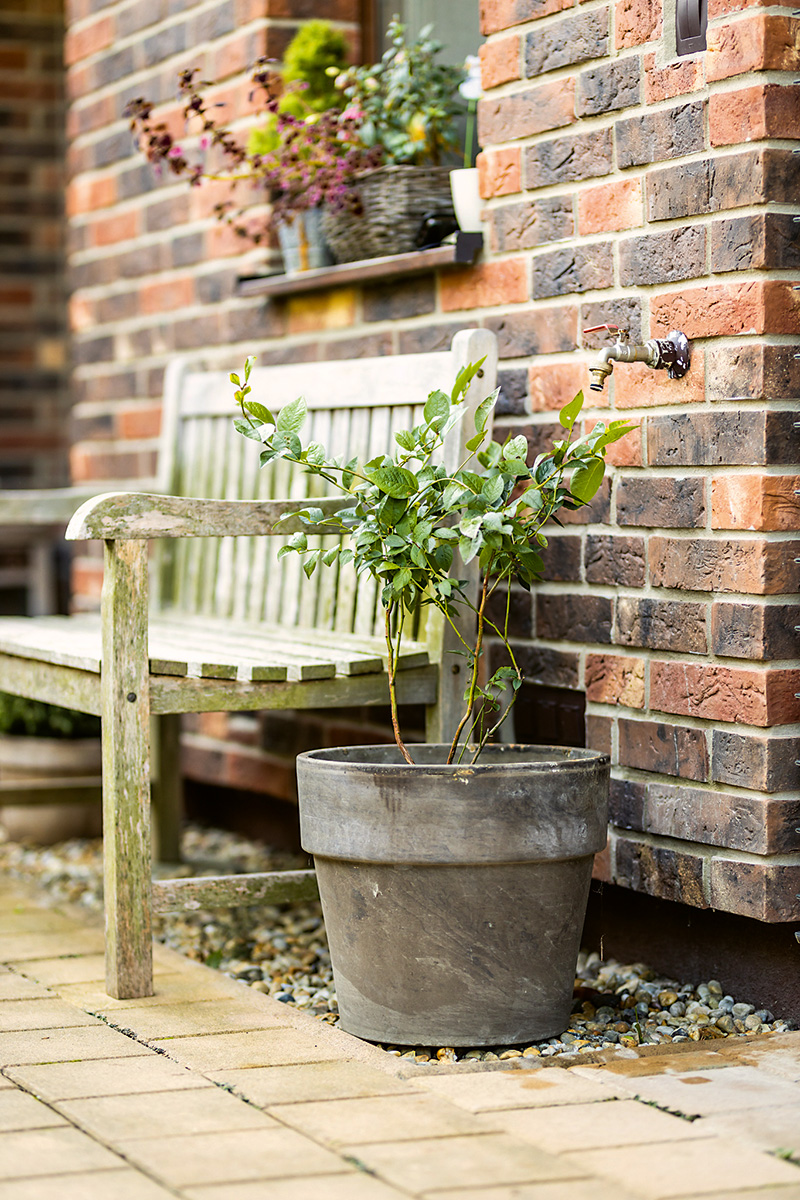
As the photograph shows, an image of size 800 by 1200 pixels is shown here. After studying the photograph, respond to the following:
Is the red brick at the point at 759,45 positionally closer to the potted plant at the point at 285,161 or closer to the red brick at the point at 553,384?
the red brick at the point at 553,384

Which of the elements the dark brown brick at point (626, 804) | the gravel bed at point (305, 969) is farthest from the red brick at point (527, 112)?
the gravel bed at point (305, 969)

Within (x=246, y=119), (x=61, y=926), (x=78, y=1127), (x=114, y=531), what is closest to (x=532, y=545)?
(x=114, y=531)

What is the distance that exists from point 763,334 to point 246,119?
1831 millimetres

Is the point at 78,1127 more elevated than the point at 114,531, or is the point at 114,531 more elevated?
the point at 114,531

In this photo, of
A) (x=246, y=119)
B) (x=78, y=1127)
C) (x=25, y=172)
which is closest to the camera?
(x=78, y=1127)

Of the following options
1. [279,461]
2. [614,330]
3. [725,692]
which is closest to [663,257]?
[614,330]

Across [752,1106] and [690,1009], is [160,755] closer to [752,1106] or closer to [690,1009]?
[690,1009]

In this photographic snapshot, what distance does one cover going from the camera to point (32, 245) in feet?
21.9

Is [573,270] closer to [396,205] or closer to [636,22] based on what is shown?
[636,22]

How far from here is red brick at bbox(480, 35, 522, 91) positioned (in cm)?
301

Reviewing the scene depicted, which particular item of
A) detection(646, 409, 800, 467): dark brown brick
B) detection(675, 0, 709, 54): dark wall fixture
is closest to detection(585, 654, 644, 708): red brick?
detection(646, 409, 800, 467): dark brown brick

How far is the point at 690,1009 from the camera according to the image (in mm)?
2695

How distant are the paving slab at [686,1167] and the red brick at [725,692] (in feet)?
2.25

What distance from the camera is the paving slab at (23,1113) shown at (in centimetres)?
213
